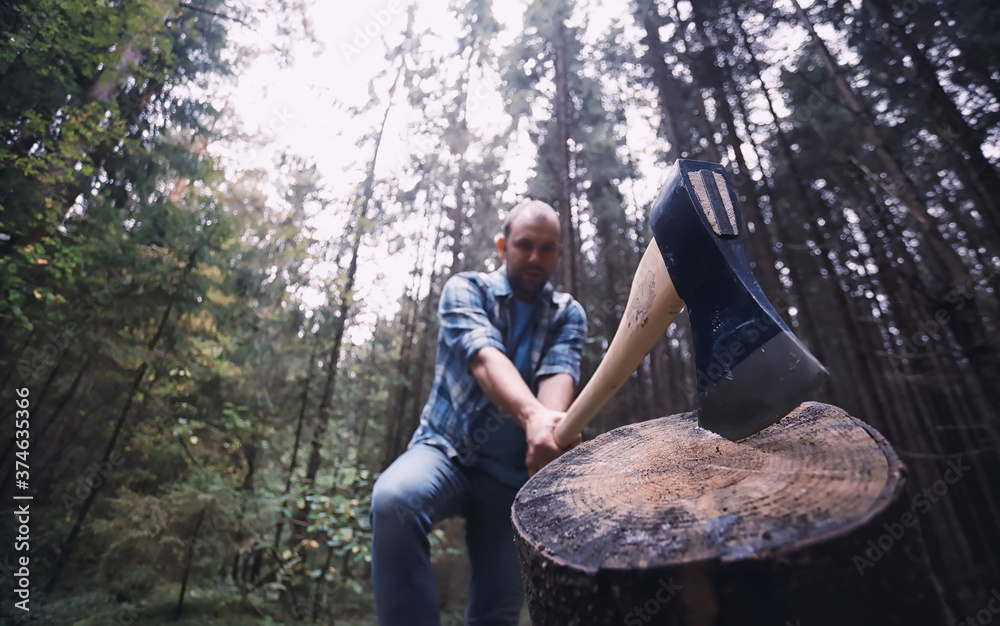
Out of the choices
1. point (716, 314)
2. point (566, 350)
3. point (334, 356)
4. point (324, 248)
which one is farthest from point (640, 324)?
point (324, 248)

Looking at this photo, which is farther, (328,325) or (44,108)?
(328,325)

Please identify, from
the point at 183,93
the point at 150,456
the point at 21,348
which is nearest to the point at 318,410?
the point at 150,456

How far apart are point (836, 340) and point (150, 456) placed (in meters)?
17.0

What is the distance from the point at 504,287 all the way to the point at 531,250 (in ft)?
0.86

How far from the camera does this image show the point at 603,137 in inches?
441

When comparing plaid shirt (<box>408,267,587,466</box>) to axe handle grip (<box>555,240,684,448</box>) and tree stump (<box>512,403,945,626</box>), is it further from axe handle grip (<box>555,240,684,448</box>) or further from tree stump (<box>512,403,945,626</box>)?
tree stump (<box>512,403,945,626</box>)

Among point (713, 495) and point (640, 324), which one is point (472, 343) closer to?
point (640, 324)

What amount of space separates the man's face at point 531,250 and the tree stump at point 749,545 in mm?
1486

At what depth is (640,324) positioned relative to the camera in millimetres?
1330

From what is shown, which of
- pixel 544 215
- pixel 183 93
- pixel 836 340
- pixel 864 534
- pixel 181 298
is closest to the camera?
pixel 864 534

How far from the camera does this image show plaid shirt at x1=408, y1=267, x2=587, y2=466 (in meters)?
2.14

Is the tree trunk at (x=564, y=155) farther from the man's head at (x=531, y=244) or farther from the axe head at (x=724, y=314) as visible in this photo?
the axe head at (x=724, y=314)

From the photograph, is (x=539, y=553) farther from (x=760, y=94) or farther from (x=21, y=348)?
(x=760, y=94)

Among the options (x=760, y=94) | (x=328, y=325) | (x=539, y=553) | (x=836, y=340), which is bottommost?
(x=539, y=553)
